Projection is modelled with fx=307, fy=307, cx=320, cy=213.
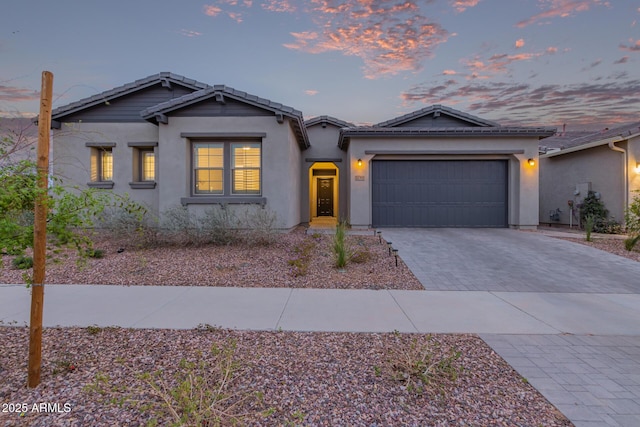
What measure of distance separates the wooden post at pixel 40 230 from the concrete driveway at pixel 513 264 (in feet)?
17.2

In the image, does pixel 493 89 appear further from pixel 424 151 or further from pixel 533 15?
pixel 424 151

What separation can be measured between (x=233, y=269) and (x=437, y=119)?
1167 centimetres

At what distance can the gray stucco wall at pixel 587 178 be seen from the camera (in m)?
12.0

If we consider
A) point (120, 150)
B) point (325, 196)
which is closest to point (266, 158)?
point (120, 150)

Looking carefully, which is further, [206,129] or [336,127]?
[336,127]

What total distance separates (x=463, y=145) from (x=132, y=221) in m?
11.7

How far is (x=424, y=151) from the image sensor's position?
12.0 metres

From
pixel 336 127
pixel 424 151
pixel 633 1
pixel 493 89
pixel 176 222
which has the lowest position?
pixel 176 222

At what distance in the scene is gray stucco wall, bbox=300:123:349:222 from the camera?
14789 millimetres

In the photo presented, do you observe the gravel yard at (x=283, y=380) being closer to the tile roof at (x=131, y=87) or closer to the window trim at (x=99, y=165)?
the window trim at (x=99, y=165)

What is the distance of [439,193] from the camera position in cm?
1230

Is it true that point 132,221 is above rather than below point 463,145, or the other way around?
below

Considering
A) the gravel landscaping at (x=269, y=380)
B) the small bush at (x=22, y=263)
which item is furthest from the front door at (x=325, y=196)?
the gravel landscaping at (x=269, y=380)

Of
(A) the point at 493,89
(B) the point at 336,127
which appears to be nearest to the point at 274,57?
(B) the point at 336,127
